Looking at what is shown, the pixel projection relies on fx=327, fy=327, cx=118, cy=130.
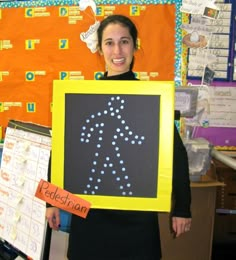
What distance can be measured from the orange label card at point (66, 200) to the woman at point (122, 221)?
0.13 m

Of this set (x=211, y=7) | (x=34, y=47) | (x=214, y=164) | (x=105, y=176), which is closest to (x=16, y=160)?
(x=105, y=176)

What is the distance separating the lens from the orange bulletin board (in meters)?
2.18

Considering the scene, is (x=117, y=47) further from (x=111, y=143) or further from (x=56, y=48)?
(x=56, y=48)

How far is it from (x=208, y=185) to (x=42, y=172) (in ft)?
3.24

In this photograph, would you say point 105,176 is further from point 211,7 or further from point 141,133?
point 211,7

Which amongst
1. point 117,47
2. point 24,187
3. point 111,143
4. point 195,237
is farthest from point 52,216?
point 195,237

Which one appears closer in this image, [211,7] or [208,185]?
[208,185]

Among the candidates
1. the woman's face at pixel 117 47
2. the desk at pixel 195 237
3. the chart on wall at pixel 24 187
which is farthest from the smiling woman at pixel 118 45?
the desk at pixel 195 237

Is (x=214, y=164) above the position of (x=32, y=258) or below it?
above

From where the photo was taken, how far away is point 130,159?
0.97 meters

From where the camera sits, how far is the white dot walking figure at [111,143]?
97 centimetres

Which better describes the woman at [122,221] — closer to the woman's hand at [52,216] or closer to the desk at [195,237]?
the woman's hand at [52,216]

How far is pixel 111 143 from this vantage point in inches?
38.4

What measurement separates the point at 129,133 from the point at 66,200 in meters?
0.28
